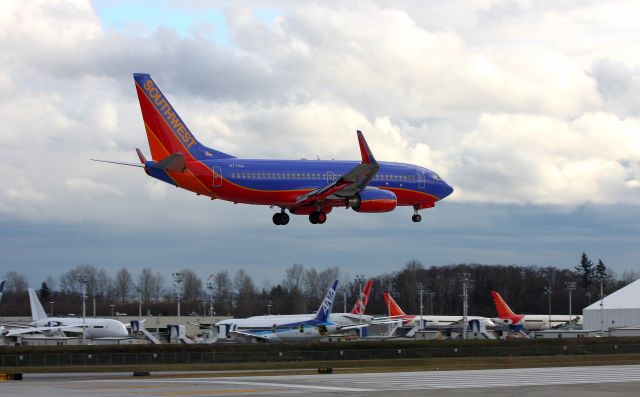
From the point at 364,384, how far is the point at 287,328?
58300 millimetres

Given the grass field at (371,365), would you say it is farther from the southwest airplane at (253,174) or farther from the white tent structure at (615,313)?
the white tent structure at (615,313)

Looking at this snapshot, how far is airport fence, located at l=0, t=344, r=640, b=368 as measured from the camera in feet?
234

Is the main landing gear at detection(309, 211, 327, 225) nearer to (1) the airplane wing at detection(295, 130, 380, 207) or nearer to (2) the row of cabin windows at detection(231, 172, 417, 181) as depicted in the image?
(1) the airplane wing at detection(295, 130, 380, 207)

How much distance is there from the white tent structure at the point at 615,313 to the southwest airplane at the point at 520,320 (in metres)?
8.95

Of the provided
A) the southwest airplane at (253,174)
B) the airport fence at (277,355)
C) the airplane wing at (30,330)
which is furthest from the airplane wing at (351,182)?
the airplane wing at (30,330)

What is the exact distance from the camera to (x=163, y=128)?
208ft

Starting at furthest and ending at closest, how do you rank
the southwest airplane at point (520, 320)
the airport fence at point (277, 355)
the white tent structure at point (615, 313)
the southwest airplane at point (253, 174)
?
the southwest airplane at point (520, 320)
the white tent structure at point (615, 313)
the airport fence at point (277, 355)
the southwest airplane at point (253, 174)

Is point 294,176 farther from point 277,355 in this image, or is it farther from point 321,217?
point 277,355

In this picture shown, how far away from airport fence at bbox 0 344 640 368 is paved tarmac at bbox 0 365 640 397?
14989 mm

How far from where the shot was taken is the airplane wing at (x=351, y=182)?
62.2m

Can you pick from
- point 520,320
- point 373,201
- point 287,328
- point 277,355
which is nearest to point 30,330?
point 287,328

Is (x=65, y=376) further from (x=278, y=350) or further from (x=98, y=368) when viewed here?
(x=278, y=350)

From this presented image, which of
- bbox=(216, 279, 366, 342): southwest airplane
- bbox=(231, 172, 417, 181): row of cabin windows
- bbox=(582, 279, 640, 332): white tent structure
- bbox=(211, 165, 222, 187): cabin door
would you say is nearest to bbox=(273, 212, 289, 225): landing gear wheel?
bbox=(231, 172, 417, 181): row of cabin windows

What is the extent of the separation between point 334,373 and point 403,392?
1745cm
